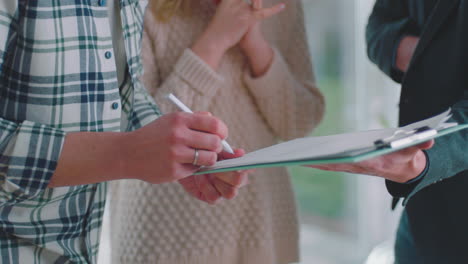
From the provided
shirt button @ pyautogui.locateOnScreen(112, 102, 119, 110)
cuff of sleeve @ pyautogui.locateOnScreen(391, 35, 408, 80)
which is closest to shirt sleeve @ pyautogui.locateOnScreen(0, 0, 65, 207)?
shirt button @ pyautogui.locateOnScreen(112, 102, 119, 110)

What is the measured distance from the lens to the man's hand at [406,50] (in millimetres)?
1071

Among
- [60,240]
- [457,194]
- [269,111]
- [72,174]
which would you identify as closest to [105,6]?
[72,174]

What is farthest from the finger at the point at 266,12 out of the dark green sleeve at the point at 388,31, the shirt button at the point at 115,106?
the shirt button at the point at 115,106

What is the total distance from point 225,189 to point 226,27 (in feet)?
1.40

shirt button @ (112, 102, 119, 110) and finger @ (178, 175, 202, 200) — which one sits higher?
shirt button @ (112, 102, 119, 110)

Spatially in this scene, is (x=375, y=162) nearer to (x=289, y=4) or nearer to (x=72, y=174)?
(x=72, y=174)

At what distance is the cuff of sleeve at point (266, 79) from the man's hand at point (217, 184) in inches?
13.6

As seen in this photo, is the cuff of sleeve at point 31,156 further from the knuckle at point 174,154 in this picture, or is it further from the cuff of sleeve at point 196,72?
the cuff of sleeve at point 196,72

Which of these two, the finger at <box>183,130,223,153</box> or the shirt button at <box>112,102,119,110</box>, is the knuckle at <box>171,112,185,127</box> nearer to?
the finger at <box>183,130,223,153</box>

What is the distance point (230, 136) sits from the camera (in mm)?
1122

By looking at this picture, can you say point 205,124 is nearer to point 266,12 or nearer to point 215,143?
point 215,143

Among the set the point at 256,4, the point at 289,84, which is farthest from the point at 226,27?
the point at 289,84

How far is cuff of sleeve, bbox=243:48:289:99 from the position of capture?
1134mm

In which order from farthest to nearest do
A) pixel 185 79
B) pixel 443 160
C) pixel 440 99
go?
pixel 185 79 < pixel 440 99 < pixel 443 160
